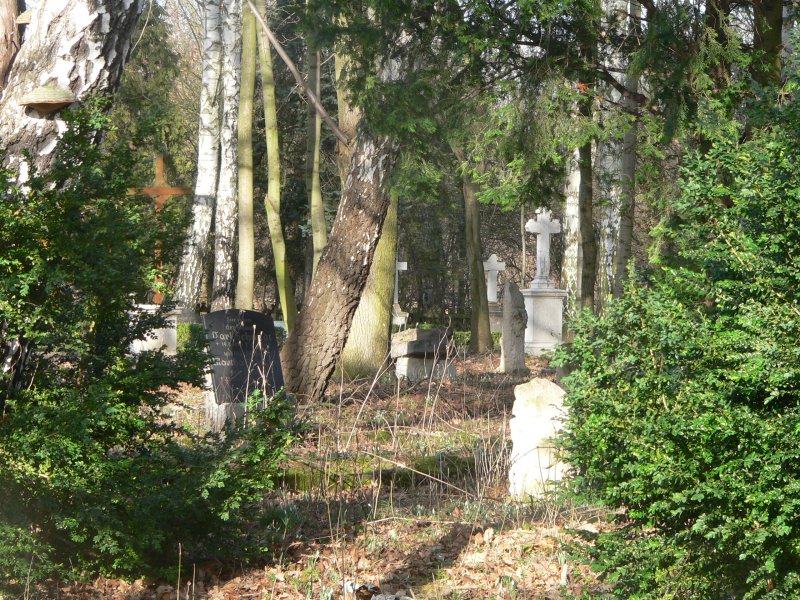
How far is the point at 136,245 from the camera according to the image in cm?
420

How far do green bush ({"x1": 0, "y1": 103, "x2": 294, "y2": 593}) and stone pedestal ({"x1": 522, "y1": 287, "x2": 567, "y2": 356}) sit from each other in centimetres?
1725

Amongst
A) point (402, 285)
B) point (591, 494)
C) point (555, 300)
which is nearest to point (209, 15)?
point (555, 300)

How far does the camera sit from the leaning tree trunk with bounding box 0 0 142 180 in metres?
4.12

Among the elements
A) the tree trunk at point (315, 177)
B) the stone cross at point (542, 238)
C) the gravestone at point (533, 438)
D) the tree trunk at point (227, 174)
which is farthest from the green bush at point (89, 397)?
the stone cross at point (542, 238)

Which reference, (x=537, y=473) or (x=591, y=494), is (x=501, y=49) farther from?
(x=591, y=494)

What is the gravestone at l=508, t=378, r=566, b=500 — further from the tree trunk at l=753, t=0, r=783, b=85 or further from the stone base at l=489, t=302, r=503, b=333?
the stone base at l=489, t=302, r=503, b=333

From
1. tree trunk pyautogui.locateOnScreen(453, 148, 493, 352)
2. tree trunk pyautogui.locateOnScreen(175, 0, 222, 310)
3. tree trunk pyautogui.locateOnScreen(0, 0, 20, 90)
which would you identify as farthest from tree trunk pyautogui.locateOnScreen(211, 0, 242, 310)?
tree trunk pyautogui.locateOnScreen(0, 0, 20, 90)

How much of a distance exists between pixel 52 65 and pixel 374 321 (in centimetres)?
945

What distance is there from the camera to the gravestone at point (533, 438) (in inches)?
258

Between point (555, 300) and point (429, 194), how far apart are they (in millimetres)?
13075

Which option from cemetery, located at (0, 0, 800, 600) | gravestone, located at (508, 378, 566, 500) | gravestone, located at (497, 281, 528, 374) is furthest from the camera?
gravestone, located at (497, 281, 528, 374)

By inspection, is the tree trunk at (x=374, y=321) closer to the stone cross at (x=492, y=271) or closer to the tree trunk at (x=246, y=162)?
the tree trunk at (x=246, y=162)

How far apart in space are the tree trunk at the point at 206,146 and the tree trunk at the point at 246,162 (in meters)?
0.66

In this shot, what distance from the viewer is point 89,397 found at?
393 cm
